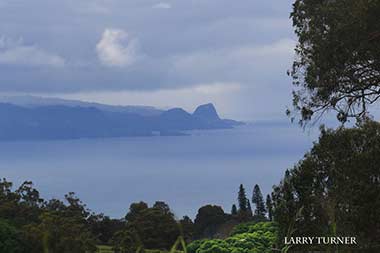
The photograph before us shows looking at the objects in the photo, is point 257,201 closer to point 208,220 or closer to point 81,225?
point 208,220

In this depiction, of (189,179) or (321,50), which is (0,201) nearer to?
(321,50)

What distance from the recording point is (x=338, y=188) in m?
7.91

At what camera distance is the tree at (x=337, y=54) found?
8055 mm

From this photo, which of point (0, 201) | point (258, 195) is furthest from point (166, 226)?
point (258, 195)

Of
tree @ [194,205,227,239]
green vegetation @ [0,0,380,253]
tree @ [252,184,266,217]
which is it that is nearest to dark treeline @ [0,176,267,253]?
tree @ [194,205,227,239]

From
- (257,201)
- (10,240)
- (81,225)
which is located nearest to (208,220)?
(81,225)

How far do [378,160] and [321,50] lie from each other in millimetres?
1908

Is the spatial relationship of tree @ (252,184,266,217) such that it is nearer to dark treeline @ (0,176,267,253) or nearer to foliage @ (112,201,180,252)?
dark treeline @ (0,176,267,253)

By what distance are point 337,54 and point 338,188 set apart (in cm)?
199

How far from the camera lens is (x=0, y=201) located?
1938 cm

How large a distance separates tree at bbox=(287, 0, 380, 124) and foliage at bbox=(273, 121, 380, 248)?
652mm

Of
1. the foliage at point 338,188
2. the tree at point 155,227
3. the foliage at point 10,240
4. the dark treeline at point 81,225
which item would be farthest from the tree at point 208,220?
the foliage at point 338,188

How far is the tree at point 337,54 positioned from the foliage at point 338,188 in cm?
65

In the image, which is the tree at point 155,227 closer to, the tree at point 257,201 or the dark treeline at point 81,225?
the dark treeline at point 81,225
